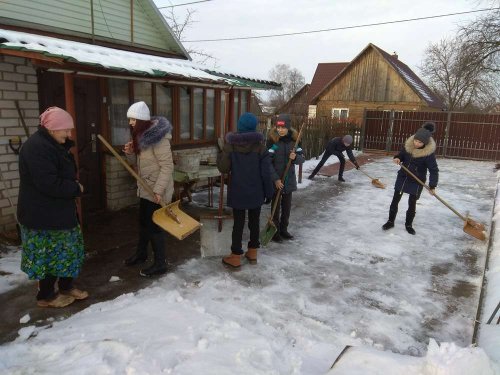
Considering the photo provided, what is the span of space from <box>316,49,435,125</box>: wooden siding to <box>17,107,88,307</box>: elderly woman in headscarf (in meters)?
23.4

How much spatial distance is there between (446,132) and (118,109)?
13.5m

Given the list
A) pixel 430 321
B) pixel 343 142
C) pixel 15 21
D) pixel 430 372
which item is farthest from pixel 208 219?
pixel 343 142

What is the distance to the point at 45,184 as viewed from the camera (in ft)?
9.02

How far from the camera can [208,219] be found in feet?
14.2

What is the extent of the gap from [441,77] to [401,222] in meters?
32.8

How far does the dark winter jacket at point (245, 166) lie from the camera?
3.84 meters

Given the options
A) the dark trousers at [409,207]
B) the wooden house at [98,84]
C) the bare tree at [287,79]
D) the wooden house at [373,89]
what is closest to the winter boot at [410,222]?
the dark trousers at [409,207]

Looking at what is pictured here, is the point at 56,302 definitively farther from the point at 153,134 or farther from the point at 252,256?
the point at 252,256

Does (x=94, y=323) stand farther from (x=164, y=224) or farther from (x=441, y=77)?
(x=441, y=77)

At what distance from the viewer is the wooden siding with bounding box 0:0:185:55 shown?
5707 millimetres

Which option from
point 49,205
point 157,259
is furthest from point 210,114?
point 49,205

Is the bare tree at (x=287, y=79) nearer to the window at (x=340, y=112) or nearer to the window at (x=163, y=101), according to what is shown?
the window at (x=340, y=112)

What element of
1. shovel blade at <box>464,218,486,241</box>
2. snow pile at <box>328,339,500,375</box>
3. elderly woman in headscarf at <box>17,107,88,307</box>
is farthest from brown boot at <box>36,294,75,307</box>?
shovel blade at <box>464,218,486,241</box>

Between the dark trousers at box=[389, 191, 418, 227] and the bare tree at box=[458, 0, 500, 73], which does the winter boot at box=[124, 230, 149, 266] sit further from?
the bare tree at box=[458, 0, 500, 73]
